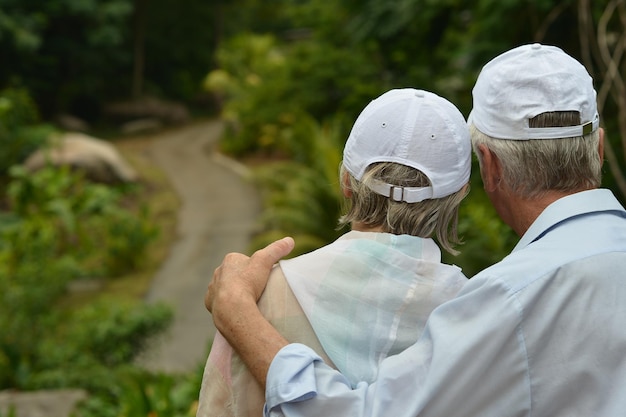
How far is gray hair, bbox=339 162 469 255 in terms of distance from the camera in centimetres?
177

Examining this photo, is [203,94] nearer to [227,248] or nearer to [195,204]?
[195,204]

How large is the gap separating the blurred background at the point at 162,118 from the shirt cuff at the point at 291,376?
3.51 m

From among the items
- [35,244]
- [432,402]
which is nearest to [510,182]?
[432,402]

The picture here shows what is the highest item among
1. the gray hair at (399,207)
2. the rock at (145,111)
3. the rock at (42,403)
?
the gray hair at (399,207)

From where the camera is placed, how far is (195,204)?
16703 mm

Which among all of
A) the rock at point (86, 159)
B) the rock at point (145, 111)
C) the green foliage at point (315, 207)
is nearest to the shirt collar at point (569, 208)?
the green foliage at point (315, 207)

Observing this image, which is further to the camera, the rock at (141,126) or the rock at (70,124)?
the rock at (141,126)

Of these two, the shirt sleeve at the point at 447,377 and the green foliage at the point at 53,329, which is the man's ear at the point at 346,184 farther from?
the green foliage at the point at 53,329

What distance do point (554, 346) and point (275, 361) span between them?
503 millimetres

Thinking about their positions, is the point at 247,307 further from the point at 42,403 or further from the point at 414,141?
the point at 42,403

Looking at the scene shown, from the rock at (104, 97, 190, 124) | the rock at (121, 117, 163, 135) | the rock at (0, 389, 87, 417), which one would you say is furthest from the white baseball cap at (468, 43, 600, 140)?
the rock at (104, 97, 190, 124)

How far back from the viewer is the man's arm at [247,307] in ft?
5.56

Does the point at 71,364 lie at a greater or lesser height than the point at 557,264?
lesser

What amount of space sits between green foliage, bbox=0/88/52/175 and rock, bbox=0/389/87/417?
9.85 metres
